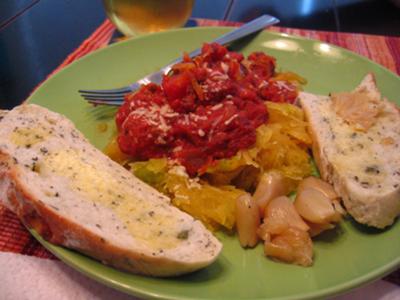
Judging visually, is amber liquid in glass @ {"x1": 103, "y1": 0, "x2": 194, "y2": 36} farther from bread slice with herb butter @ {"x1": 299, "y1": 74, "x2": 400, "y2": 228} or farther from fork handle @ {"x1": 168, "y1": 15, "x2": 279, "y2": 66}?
bread slice with herb butter @ {"x1": 299, "y1": 74, "x2": 400, "y2": 228}

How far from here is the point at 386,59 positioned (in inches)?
134

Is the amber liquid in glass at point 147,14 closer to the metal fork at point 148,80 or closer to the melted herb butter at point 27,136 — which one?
the metal fork at point 148,80

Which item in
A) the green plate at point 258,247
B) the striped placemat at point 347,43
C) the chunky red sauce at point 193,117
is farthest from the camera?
the striped placemat at point 347,43

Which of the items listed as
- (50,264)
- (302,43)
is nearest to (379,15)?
(302,43)

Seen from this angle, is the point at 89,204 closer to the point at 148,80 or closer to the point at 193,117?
the point at 193,117

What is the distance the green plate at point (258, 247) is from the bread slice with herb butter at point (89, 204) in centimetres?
7

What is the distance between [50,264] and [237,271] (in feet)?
2.49

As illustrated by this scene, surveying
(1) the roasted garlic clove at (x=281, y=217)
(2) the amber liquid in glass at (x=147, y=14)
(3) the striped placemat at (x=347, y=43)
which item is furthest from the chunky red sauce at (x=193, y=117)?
(3) the striped placemat at (x=347, y=43)

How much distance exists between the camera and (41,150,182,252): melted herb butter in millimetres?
1786

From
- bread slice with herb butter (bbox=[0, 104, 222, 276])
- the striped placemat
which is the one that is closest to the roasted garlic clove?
bread slice with herb butter (bbox=[0, 104, 222, 276])

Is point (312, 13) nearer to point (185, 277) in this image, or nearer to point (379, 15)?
point (379, 15)

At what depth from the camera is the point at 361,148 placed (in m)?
2.22

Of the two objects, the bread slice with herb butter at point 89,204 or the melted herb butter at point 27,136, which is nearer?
the bread slice with herb butter at point 89,204

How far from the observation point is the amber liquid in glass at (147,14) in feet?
10.7
